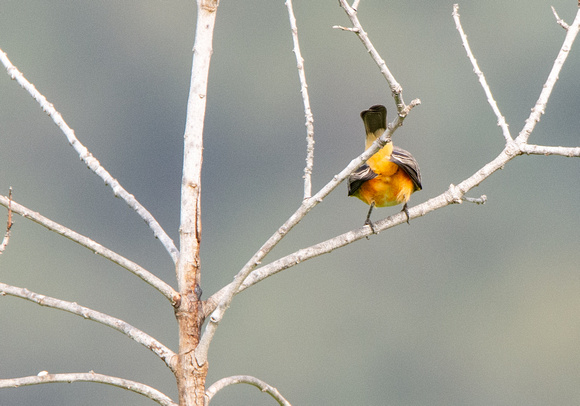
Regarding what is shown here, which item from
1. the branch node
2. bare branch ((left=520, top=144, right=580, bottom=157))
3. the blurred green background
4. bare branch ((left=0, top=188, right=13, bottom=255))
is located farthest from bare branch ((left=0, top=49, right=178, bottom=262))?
the blurred green background

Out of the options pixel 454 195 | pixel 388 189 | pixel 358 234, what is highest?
pixel 388 189

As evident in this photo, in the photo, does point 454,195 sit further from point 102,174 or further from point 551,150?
point 102,174

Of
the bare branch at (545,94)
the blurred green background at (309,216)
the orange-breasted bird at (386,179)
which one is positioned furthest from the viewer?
the blurred green background at (309,216)

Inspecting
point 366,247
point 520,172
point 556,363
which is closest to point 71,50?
point 366,247

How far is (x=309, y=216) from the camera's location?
59.8 metres

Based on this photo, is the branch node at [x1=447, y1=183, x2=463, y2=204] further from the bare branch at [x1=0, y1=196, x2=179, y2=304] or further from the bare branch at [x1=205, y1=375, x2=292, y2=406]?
the bare branch at [x1=0, y1=196, x2=179, y2=304]

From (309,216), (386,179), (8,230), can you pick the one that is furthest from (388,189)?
(309,216)

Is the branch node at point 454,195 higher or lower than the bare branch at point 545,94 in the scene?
lower

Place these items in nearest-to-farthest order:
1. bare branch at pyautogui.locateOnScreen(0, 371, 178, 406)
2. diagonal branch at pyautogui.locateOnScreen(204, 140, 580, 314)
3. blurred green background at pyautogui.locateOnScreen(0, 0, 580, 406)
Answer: bare branch at pyautogui.locateOnScreen(0, 371, 178, 406)
diagonal branch at pyautogui.locateOnScreen(204, 140, 580, 314)
blurred green background at pyautogui.locateOnScreen(0, 0, 580, 406)

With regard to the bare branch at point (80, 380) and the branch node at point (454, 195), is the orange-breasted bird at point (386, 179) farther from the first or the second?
the bare branch at point (80, 380)

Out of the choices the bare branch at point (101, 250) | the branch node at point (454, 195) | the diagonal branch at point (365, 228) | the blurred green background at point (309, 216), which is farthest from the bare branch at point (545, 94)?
the blurred green background at point (309, 216)

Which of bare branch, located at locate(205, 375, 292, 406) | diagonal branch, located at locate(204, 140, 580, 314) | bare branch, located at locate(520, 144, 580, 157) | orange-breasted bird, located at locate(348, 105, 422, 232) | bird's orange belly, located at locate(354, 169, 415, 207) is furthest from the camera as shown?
bird's orange belly, located at locate(354, 169, 415, 207)

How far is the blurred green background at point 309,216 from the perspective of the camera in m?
58.9

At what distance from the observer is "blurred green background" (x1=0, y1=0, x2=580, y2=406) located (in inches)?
2320
